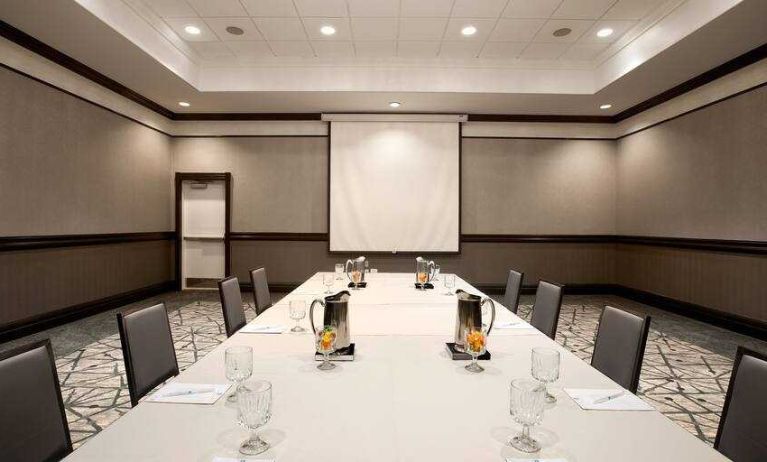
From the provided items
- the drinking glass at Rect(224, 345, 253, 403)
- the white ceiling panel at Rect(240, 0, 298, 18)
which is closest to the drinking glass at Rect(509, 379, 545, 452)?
the drinking glass at Rect(224, 345, 253, 403)

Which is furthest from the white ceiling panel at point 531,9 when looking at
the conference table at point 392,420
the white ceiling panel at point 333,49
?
the conference table at point 392,420

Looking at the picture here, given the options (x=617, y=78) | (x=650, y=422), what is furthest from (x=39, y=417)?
(x=617, y=78)

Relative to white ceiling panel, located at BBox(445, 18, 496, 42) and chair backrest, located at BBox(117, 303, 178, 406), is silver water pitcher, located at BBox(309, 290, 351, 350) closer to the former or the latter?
chair backrest, located at BBox(117, 303, 178, 406)

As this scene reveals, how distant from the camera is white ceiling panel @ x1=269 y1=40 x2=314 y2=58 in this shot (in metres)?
5.02

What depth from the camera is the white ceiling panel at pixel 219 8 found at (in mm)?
4113

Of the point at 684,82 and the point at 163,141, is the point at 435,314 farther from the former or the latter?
the point at 163,141

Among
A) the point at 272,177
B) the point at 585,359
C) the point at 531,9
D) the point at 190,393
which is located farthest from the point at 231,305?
the point at 272,177

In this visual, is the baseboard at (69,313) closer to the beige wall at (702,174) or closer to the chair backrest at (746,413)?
the chair backrest at (746,413)

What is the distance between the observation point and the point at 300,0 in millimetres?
4094

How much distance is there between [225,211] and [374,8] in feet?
13.2

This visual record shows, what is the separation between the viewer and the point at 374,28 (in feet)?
15.2

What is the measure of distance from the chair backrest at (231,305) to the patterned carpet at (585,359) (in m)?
0.81

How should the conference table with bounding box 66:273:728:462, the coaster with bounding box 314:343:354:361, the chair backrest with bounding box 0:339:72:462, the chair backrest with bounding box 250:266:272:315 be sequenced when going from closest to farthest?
the conference table with bounding box 66:273:728:462
the chair backrest with bounding box 0:339:72:462
the coaster with bounding box 314:343:354:361
the chair backrest with bounding box 250:266:272:315

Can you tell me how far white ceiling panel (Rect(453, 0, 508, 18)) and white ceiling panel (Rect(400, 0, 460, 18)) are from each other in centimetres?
9
